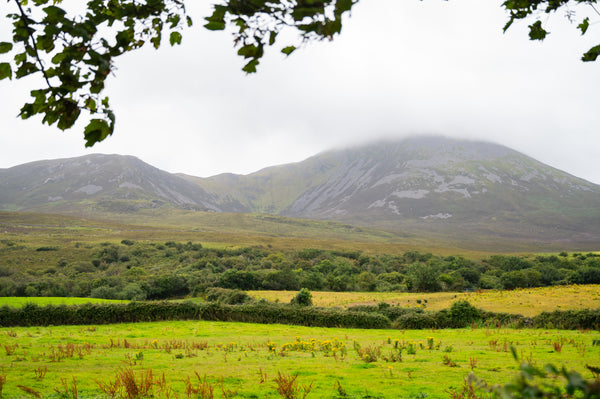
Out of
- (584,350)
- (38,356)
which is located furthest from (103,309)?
(584,350)

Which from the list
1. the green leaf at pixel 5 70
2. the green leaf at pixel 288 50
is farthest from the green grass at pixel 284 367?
the green leaf at pixel 288 50

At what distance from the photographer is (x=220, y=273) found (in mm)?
52719

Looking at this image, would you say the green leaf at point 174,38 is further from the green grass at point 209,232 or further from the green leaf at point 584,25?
the green grass at point 209,232

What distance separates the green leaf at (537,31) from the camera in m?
3.91

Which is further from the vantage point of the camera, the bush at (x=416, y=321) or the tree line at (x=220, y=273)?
the tree line at (x=220, y=273)

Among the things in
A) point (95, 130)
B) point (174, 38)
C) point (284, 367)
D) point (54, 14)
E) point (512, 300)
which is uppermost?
point (174, 38)

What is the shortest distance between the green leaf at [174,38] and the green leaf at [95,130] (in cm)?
114

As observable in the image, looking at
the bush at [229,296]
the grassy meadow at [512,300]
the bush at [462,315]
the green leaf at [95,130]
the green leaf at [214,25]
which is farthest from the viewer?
the bush at [229,296]

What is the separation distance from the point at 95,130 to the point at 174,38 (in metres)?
1.23

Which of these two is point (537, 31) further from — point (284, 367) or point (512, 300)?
point (512, 300)

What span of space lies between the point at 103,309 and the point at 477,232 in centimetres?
18390

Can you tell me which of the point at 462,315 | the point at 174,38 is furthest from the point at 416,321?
the point at 174,38

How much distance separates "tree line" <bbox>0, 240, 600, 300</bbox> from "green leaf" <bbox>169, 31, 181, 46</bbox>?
43.6 meters

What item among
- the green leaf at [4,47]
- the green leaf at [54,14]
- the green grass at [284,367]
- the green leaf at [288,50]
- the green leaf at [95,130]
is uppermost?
the green leaf at [54,14]
